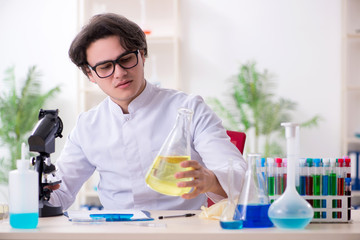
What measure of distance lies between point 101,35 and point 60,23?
11.4ft

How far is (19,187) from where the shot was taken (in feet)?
4.33

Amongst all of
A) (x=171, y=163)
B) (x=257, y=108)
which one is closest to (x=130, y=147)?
(x=171, y=163)

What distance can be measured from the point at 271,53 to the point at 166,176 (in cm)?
381

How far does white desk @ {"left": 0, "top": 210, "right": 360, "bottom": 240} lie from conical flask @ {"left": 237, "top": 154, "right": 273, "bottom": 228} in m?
0.03

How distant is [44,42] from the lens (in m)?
5.21

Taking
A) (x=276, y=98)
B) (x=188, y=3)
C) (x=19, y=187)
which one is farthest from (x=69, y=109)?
(x=19, y=187)

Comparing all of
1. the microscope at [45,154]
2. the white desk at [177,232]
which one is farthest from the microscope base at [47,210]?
the white desk at [177,232]

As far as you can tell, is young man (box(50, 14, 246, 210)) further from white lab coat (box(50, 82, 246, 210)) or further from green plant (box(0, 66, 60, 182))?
green plant (box(0, 66, 60, 182))

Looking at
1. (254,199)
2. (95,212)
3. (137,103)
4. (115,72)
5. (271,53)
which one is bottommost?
(95,212)

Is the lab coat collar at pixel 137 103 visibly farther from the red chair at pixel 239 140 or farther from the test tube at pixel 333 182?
the test tube at pixel 333 182

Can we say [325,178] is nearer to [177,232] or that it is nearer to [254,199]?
[254,199]

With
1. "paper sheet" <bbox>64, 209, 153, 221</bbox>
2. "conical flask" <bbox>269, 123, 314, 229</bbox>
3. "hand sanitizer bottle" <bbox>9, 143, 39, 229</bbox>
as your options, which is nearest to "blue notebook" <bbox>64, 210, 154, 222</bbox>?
"paper sheet" <bbox>64, 209, 153, 221</bbox>

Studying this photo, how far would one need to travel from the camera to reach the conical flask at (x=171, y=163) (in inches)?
51.0

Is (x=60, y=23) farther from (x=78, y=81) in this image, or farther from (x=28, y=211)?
(x=28, y=211)
